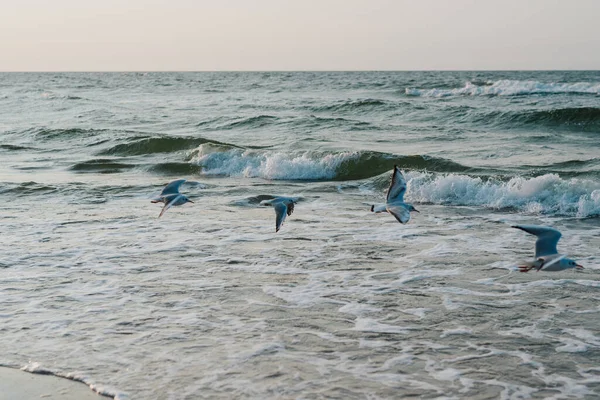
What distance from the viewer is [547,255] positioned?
572cm

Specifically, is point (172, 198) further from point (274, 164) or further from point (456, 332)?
point (274, 164)

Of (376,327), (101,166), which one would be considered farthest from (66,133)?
(376,327)

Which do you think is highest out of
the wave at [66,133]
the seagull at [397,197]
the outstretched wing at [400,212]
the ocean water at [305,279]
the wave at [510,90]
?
the wave at [510,90]

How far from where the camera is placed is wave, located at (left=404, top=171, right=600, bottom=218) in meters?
11.5

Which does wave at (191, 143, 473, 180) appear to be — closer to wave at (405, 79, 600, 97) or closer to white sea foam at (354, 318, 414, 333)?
white sea foam at (354, 318, 414, 333)

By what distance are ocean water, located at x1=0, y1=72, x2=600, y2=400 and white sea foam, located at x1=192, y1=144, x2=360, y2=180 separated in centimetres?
5

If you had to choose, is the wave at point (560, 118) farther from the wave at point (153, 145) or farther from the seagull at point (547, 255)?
the seagull at point (547, 255)

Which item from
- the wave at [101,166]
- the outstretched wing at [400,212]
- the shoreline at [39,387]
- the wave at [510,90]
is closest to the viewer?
the shoreline at [39,387]

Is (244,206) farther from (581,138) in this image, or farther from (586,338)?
(581,138)

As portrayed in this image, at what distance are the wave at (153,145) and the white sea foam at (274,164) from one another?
239 centimetres

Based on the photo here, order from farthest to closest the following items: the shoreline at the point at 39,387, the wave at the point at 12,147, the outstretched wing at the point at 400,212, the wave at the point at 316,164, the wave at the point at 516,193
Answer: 1. the wave at the point at 12,147
2. the wave at the point at 316,164
3. the wave at the point at 516,193
4. the outstretched wing at the point at 400,212
5. the shoreline at the point at 39,387

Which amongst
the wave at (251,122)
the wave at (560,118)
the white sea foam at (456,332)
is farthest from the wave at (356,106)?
the white sea foam at (456,332)

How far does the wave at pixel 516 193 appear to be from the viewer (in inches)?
454

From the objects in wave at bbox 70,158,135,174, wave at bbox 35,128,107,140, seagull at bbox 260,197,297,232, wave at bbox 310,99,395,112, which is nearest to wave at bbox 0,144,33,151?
wave at bbox 35,128,107,140
